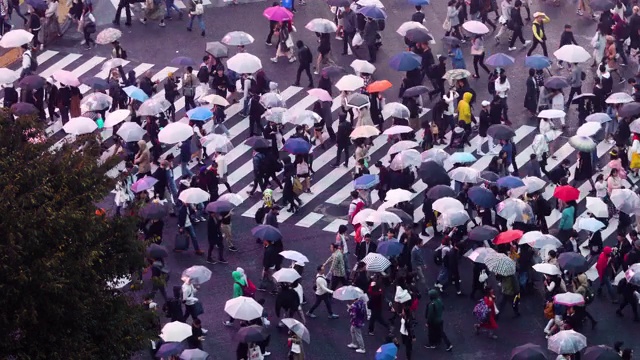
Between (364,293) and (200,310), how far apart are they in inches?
139

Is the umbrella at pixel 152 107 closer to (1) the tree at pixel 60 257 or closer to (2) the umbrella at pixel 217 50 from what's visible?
(2) the umbrella at pixel 217 50

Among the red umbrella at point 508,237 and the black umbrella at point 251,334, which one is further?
the red umbrella at point 508,237

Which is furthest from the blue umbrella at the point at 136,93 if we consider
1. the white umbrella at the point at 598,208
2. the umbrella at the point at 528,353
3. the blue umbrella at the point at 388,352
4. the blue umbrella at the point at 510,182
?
the umbrella at the point at 528,353

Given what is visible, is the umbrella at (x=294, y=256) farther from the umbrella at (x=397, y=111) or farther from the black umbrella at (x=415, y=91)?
the black umbrella at (x=415, y=91)

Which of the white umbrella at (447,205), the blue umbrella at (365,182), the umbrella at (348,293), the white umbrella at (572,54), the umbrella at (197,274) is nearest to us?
the umbrella at (348,293)

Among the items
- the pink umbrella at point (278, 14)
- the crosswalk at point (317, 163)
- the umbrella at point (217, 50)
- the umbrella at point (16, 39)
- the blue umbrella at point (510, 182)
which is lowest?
the crosswalk at point (317, 163)

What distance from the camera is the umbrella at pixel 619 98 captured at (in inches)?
1585

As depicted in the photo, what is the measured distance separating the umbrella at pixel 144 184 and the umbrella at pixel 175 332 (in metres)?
6.30

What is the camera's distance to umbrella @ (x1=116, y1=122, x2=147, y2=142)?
38959 millimetres

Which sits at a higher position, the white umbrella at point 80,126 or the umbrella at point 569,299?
the umbrella at point 569,299

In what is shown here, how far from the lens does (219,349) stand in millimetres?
33094

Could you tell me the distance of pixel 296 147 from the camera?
38.2 meters

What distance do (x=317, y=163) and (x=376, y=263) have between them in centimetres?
738

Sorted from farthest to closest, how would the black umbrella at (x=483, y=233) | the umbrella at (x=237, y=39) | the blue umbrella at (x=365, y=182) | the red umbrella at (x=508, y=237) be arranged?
the umbrella at (x=237, y=39), the blue umbrella at (x=365, y=182), the black umbrella at (x=483, y=233), the red umbrella at (x=508, y=237)
